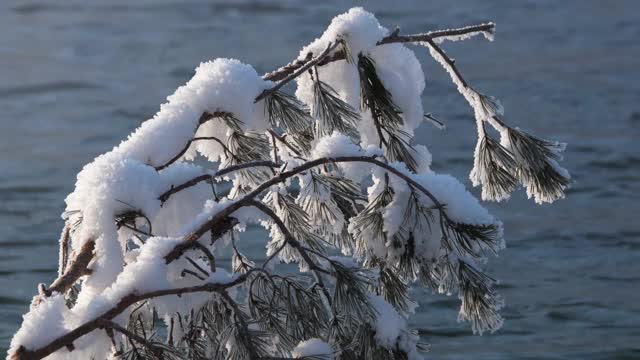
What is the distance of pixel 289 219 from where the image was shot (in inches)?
122

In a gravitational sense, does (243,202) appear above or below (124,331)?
above

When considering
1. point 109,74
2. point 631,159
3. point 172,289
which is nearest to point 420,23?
point 109,74

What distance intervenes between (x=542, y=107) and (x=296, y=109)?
763 cm

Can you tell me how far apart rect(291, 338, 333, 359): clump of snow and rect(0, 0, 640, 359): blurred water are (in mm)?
3225

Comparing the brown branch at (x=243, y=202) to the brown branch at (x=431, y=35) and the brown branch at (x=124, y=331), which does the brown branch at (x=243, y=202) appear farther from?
the brown branch at (x=431, y=35)

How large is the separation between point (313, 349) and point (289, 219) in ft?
1.59

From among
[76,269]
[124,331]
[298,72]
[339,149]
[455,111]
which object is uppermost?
[455,111]

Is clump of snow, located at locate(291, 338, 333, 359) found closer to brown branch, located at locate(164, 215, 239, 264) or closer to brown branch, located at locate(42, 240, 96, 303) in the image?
brown branch, located at locate(164, 215, 239, 264)

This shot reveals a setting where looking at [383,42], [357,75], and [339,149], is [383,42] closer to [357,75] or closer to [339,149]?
[357,75]

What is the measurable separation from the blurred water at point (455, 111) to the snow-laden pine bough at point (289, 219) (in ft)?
9.20

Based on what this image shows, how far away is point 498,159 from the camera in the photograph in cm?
323

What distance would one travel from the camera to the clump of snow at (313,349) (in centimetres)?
269

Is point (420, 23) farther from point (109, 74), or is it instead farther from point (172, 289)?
point (172, 289)

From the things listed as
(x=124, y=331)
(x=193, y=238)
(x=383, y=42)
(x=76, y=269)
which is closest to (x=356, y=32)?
(x=383, y=42)
